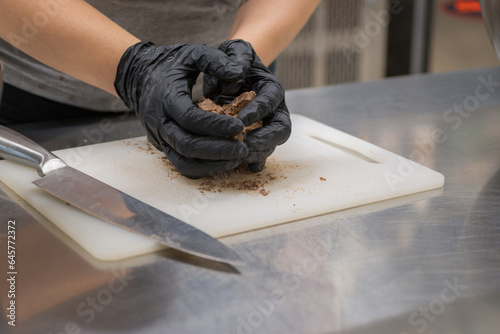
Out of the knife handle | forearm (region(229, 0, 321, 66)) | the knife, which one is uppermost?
forearm (region(229, 0, 321, 66))

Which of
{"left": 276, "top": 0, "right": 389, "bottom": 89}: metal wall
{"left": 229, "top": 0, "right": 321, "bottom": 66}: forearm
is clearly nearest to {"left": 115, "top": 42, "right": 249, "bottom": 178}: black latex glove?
{"left": 229, "top": 0, "right": 321, "bottom": 66}: forearm

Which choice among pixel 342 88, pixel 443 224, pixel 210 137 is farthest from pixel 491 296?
pixel 342 88

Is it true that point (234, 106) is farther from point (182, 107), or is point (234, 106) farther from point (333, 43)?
point (333, 43)

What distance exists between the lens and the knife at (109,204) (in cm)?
71

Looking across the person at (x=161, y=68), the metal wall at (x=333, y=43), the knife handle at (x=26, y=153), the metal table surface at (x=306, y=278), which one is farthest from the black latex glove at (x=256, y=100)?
the metal wall at (x=333, y=43)

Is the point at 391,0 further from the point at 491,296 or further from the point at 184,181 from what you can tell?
the point at 491,296

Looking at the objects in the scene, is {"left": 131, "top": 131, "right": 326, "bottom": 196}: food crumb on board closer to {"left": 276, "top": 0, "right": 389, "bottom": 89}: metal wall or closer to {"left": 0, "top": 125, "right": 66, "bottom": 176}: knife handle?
{"left": 0, "top": 125, "right": 66, "bottom": 176}: knife handle

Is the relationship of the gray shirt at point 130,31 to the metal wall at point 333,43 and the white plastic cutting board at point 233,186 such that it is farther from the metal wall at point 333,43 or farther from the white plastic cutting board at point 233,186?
the metal wall at point 333,43

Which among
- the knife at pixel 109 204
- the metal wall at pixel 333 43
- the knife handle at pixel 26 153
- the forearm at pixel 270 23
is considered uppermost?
the forearm at pixel 270 23

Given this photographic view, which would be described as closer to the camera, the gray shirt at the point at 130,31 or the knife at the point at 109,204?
the knife at the point at 109,204

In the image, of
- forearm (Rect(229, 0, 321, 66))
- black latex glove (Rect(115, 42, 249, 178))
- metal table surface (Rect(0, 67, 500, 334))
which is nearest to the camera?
metal table surface (Rect(0, 67, 500, 334))

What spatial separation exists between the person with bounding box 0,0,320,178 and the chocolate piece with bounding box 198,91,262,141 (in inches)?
0.9

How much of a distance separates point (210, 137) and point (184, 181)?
11 centimetres

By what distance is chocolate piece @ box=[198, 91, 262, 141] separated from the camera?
0.94 meters
